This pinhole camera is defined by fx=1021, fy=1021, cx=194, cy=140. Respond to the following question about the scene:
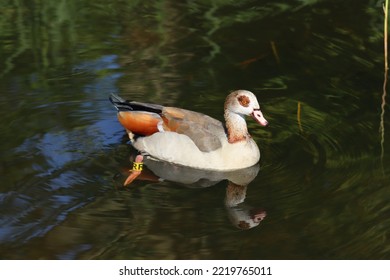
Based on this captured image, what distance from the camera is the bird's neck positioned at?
36.2 ft

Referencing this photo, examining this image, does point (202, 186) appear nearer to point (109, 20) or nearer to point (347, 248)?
point (347, 248)

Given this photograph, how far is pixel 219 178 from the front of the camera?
10719 mm

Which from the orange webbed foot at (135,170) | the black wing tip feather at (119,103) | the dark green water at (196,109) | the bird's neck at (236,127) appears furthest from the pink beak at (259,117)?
the black wing tip feather at (119,103)

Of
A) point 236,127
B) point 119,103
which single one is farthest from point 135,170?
point 236,127

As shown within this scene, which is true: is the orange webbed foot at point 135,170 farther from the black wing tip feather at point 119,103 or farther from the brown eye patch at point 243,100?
the brown eye patch at point 243,100

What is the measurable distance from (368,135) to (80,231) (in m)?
3.60

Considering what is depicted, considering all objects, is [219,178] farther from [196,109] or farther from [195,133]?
[196,109]

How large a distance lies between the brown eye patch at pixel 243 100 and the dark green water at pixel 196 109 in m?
0.61

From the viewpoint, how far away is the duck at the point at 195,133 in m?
10.9

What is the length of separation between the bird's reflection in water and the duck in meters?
0.09

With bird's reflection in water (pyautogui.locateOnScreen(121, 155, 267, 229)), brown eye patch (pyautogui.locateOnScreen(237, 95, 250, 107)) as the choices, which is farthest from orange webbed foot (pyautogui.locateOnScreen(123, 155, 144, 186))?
brown eye patch (pyautogui.locateOnScreen(237, 95, 250, 107))

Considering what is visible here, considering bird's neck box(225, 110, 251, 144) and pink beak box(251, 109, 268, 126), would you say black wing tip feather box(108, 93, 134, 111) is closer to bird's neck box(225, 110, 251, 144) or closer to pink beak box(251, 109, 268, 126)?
bird's neck box(225, 110, 251, 144)

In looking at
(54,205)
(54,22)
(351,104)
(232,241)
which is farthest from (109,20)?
(232,241)

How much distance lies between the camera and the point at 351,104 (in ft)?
39.0
